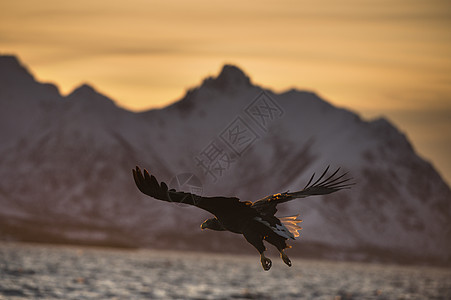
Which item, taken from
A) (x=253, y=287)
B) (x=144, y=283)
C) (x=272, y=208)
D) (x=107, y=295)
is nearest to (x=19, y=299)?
(x=107, y=295)

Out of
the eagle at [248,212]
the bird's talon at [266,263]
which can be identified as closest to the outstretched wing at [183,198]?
the eagle at [248,212]

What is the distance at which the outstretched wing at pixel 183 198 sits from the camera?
48.4 ft

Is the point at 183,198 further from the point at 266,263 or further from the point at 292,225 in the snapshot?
the point at 292,225

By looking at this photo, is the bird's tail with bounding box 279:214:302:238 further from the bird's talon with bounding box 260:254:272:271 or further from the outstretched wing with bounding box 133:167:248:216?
the outstretched wing with bounding box 133:167:248:216

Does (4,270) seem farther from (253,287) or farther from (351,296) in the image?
(351,296)

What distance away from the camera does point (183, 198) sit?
1476 cm

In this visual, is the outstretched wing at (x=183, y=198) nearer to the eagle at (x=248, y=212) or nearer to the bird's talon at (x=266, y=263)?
the eagle at (x=248, y=212)

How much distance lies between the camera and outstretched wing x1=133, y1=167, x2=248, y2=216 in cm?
1477

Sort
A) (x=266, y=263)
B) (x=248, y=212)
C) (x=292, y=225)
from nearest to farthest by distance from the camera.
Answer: (x=266, y=263), (x=248, y=212), (x=292, y=225)

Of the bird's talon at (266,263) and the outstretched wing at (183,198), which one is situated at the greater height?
the outstretched wing at (183,198)

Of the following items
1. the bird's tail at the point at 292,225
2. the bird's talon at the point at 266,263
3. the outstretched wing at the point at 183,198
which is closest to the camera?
the bird's talon at the point at 266,263

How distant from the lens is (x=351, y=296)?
552ft

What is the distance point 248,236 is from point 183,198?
1.74m

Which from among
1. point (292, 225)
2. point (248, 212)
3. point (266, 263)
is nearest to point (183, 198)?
point (248, 212)
